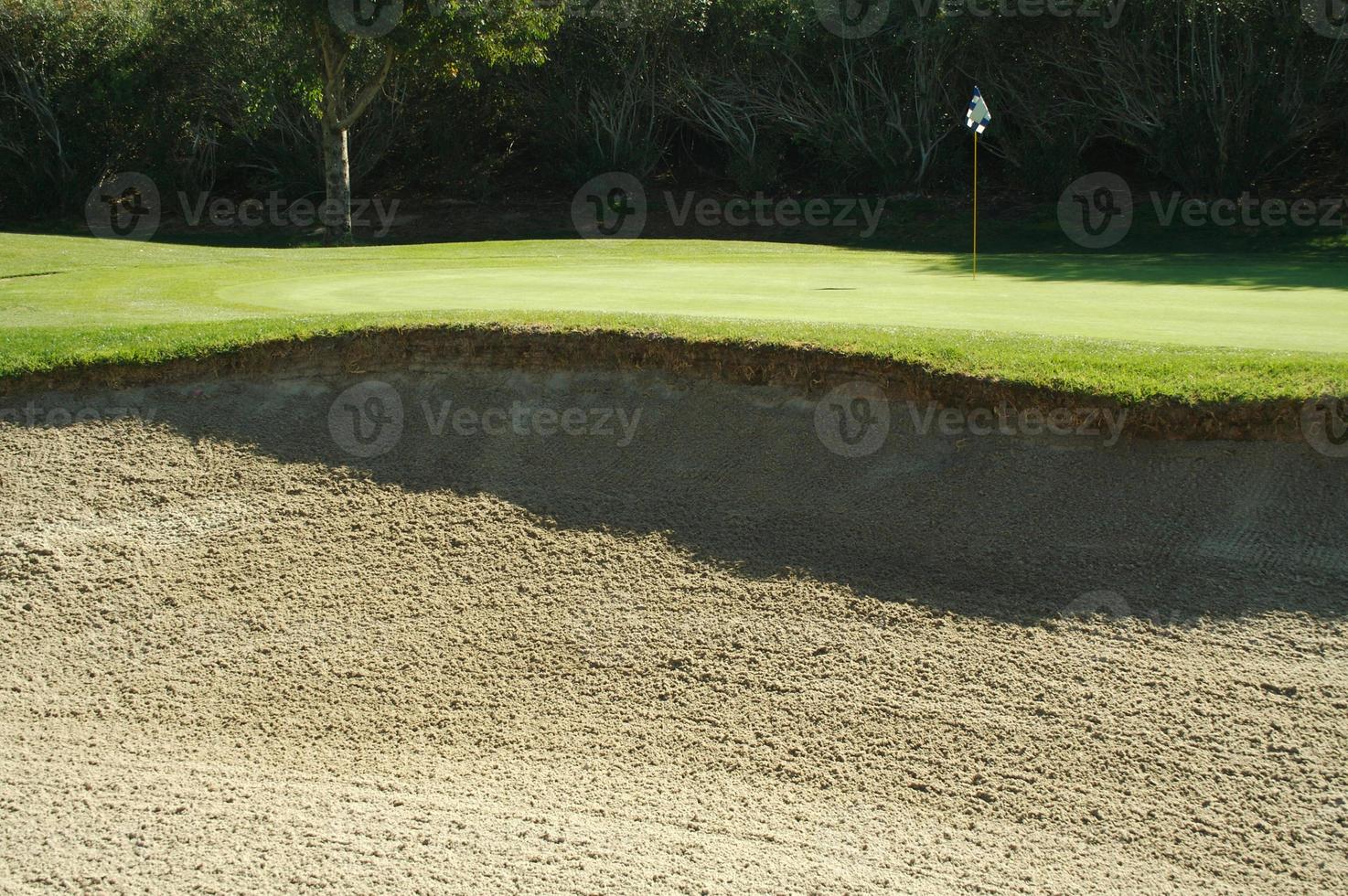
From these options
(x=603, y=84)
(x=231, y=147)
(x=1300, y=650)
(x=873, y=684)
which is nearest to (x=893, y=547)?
(x=873, y=684)

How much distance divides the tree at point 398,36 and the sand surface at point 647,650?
1749 cm

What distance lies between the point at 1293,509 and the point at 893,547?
2.26 meters

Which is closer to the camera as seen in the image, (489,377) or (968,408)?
(968,408)

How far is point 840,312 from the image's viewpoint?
10.8 m

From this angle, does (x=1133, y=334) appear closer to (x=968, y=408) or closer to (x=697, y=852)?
(x=968, y=408)

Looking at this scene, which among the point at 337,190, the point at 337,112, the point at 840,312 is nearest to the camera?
the point at 840,312

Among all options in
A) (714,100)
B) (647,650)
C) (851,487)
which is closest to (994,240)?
(714,100)

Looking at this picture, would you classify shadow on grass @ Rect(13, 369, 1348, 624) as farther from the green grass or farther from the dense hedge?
the dense hedge

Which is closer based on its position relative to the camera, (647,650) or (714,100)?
(647,650)

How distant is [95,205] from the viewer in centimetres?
3525

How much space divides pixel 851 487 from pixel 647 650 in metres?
1.84

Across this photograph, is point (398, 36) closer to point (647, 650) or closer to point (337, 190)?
point (337, 190)

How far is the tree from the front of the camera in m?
24.5

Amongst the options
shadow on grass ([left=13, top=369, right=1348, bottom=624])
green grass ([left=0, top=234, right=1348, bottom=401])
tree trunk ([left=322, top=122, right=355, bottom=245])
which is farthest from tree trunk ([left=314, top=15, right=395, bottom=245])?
shadow on grass ([left=13, top=369, right=1348, bottom=624])
